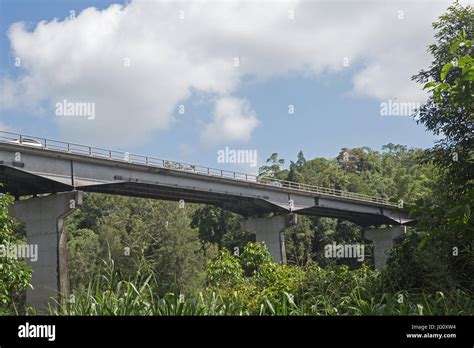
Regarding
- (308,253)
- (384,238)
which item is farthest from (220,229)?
(308,253)

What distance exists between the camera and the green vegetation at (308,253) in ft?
22.0

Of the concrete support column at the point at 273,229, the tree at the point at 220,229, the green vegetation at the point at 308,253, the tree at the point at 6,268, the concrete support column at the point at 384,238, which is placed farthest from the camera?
the tree at the point at 220,229

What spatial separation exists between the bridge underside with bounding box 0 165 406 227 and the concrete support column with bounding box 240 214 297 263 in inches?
32.0

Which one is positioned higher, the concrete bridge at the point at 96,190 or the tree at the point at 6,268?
the concrete bridge at the point at 96,190

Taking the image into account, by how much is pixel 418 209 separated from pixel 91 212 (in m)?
68.2

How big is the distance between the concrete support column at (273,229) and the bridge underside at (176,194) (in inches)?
32.0

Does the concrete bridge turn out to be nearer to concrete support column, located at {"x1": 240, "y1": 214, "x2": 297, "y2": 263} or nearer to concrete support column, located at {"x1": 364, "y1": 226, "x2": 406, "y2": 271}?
concrete support column, located at {"x1": 240, "y1": 214, "x2": 297, "y2": 263}

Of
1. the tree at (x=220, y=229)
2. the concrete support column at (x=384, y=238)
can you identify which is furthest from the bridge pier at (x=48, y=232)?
the concrete support column at (x=384, y=238)

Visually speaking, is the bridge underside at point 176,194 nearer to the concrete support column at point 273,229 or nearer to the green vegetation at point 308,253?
the concrete support column at point 273,229

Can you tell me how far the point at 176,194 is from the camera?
49.1m

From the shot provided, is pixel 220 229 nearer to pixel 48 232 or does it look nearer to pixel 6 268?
pixel 48 232

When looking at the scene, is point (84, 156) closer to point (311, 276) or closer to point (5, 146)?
point (5, 146)

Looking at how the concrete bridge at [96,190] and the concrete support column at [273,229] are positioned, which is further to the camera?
the concrete support column at [273,229]
